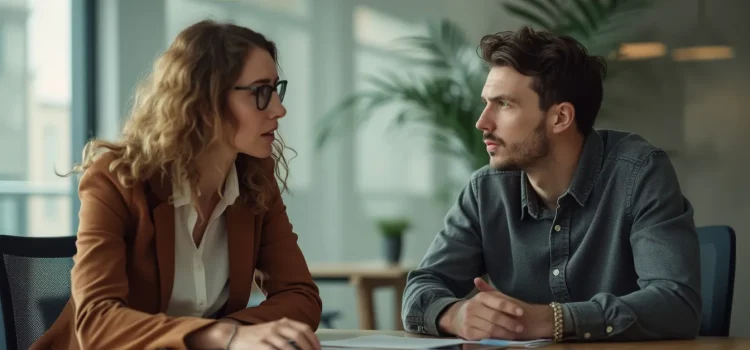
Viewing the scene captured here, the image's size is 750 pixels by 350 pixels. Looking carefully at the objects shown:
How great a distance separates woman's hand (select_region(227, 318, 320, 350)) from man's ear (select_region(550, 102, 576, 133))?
3.25ft

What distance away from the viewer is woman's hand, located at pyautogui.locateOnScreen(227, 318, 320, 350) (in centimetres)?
156

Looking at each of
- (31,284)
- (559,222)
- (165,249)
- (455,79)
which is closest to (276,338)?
(165,249)

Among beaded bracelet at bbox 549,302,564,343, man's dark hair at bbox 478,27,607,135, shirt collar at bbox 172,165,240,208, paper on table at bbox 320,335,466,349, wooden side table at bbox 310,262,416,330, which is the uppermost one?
man's dark hair at bbox 478,27,607,135

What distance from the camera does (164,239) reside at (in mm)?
1861

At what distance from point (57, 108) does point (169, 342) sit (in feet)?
14.1

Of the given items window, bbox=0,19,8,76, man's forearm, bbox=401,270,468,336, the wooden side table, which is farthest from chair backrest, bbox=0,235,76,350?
window, bbox=0,19,8,76

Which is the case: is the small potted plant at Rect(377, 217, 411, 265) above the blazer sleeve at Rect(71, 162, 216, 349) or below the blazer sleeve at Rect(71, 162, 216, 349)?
below

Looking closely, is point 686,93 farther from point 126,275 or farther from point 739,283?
point 126,275

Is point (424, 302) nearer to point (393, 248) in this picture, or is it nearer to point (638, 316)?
point (638, 316)

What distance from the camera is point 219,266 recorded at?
199cm

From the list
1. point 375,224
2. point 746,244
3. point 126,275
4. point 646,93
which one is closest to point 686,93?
point 646,93

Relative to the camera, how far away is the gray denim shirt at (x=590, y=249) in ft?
6.19

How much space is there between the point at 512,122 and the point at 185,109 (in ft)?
2.64

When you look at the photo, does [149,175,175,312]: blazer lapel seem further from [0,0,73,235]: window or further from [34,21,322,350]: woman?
[0,0,73,235]: window
